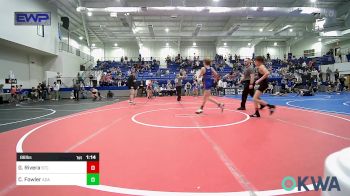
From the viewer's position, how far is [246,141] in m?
3.81

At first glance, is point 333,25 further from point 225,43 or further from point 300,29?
point 225,43

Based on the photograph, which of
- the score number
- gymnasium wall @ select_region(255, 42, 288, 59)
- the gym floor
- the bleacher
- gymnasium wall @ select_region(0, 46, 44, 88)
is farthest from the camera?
gymnasium wall @ select_region(255, 42, 288, 59)

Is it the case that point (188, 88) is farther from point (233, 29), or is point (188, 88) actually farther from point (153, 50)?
point (153, 50)

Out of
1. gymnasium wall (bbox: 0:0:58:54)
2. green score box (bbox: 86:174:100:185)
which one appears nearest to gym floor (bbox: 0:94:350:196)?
green score box (bbox: 86:174:100:185)

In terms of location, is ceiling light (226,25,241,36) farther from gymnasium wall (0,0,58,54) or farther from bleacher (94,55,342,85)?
gymnasium wall (0,0,58,54)

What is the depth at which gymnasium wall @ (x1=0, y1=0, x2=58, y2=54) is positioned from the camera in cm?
1669

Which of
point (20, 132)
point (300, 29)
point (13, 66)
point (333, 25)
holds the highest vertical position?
point (300, 29)

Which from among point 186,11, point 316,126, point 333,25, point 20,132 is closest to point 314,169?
point 316,126

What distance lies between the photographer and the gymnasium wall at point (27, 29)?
16688 mm

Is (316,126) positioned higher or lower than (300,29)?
lower

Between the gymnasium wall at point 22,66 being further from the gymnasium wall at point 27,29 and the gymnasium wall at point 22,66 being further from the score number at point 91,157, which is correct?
the score number at point 91,157

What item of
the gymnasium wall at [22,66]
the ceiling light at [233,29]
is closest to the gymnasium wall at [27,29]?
the gymnasium wall at [22,66]

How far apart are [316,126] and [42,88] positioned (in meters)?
21.3

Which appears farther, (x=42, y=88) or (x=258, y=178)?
(x=42, y=88)
